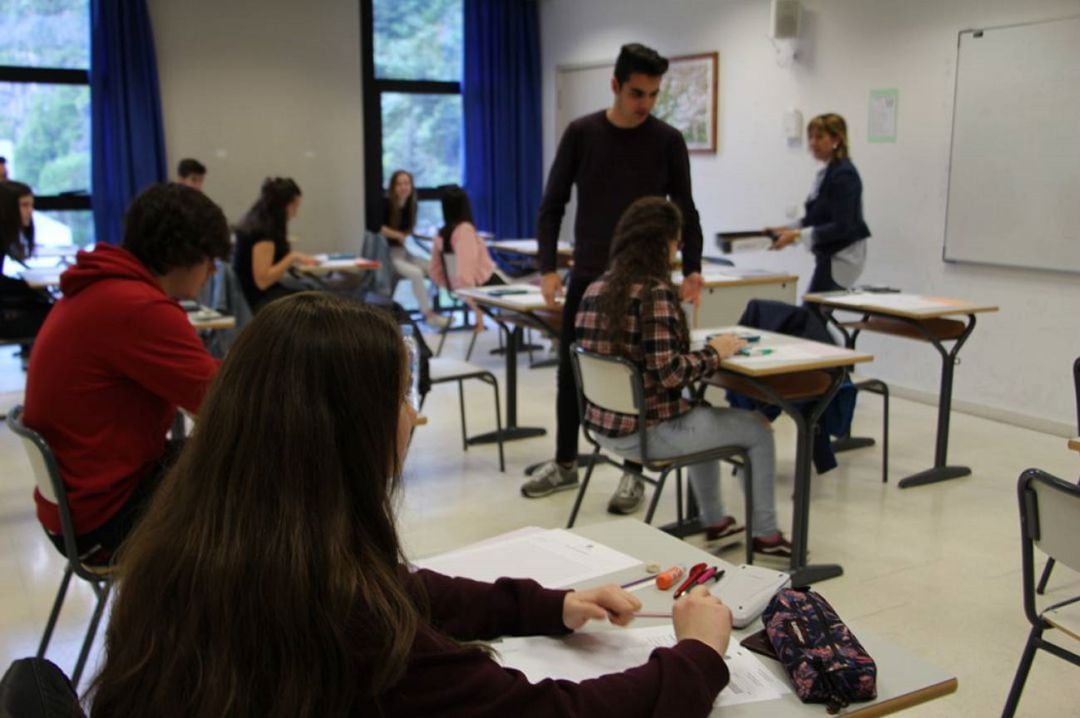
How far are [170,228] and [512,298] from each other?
234cm

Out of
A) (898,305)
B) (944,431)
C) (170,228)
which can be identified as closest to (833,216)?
(898,305)

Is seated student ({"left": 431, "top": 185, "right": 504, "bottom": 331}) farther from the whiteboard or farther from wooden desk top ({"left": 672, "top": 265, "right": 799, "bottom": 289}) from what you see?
the whiteboard

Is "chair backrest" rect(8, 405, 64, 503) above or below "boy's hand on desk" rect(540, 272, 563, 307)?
below

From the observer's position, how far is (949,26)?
213 inches

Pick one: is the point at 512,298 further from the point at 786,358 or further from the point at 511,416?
the point at 786,358

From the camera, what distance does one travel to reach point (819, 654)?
1.24 metres

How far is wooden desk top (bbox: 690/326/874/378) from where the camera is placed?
10.1 ft

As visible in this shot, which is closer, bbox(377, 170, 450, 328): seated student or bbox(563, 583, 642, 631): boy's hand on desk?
bbox(563, 583, 642, 631): boy's hand on desk

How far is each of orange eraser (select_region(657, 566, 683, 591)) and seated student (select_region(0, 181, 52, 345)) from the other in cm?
439

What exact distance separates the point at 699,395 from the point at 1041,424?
250 cm

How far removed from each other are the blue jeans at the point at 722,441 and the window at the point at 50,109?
5738 millimetres

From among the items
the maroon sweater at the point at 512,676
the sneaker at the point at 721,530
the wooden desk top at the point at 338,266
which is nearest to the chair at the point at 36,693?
the maroon sweater at the point at 512,676

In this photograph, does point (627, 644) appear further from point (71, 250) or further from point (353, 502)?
point (71, 250)

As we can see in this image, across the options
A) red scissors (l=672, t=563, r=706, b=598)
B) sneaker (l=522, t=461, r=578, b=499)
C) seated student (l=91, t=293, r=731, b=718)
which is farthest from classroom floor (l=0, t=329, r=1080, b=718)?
seated student (l=91, t=293, r=731, b=718)
